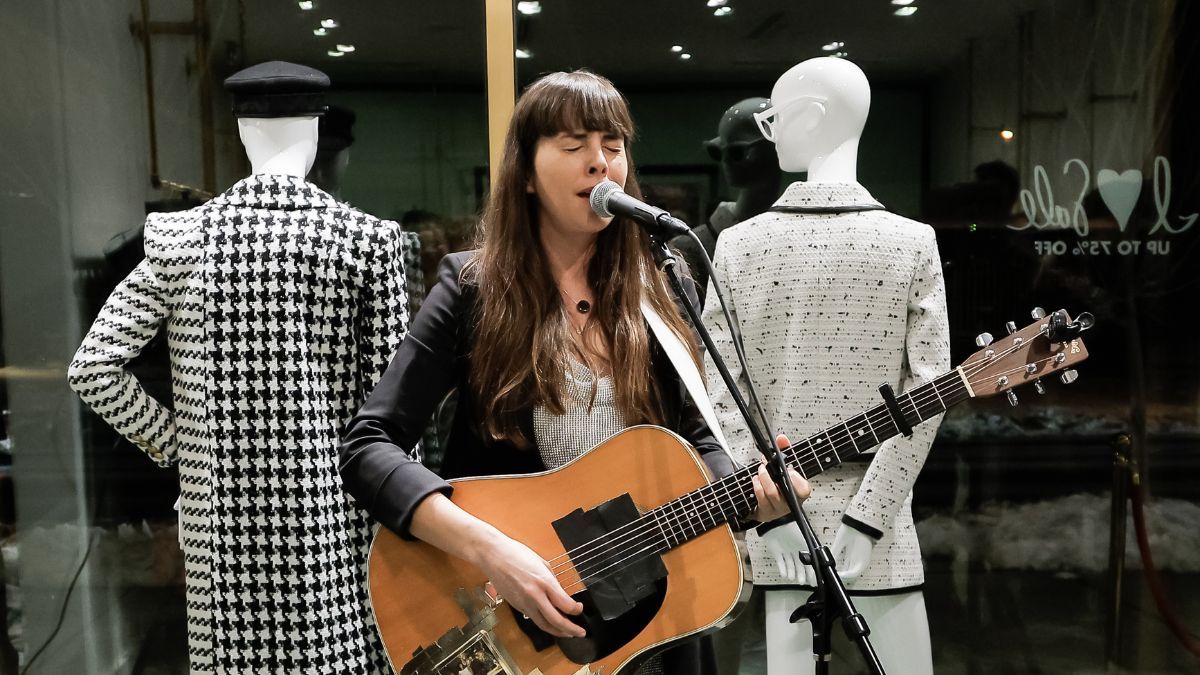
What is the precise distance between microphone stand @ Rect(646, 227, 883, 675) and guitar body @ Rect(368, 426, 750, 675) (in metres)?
0.20

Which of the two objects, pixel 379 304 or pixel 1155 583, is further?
pixel 1155 583

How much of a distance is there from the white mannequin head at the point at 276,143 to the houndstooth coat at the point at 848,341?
0.98 meters

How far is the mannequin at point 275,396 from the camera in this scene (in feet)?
5.88

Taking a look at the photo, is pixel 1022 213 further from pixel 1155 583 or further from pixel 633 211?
pixel 633 211

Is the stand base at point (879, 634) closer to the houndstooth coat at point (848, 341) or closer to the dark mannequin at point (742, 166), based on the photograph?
the houndstooth coat at point (848, 341)

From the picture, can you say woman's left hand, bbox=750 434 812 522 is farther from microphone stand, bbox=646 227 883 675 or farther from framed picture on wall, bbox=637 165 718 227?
framed picture on wall, bbox=637 165 718 227

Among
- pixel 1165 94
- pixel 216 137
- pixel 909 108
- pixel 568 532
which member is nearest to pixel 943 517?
pixel 909 108

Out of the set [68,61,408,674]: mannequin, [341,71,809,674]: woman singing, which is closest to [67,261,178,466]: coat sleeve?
[68,61,408,674]: mannequin

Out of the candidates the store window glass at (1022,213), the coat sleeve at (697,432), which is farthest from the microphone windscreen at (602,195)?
the store window glass at (1022,213)

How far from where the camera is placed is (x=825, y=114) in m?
2.14

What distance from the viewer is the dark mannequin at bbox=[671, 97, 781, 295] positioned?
9.01 ft

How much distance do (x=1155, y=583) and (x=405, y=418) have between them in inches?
109

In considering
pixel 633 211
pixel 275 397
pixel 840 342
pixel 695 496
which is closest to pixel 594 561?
pixel 695 496

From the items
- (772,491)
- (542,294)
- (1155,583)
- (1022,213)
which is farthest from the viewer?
(1155,583)
